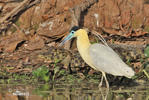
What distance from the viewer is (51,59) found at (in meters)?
12.7

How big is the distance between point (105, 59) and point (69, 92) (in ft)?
4.41

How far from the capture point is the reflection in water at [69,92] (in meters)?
9.55

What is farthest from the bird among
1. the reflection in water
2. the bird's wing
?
the reflection in water

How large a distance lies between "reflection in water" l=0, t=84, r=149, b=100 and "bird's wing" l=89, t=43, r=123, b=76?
464mm

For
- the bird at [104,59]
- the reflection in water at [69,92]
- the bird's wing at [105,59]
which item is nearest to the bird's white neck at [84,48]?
the bird at [104,59]

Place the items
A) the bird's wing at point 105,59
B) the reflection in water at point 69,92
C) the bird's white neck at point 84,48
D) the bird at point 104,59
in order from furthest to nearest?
the bird's white neck at point 84,48, the bird's wing at point 105,59, the bird at point 104,59, the reflection in water at point 69,92

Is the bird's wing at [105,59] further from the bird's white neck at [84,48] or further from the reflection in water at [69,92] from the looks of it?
the reflection in water at [69,92]

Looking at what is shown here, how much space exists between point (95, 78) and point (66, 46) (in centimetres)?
153

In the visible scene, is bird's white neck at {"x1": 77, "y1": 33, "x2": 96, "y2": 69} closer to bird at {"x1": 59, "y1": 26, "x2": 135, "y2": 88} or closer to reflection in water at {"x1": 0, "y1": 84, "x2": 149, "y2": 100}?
bird at {"x1": 59, "y1": 26, "x2": 135, "y2": 88}

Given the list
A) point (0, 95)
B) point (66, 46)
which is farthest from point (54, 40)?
point (0, 95)

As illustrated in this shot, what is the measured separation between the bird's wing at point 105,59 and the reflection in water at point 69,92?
0.46m

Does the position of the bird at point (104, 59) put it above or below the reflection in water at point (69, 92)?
above

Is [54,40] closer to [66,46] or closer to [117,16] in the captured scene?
[66,46]

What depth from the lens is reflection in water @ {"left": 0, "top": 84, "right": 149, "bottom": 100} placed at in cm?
955
